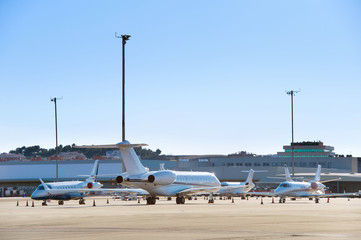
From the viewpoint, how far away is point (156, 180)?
56250 millimetres

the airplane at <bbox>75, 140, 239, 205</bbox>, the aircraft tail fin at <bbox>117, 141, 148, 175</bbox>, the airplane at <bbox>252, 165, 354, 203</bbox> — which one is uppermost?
the aircraft tail fin at <bbox>117, 141, 148, 175</bbox>

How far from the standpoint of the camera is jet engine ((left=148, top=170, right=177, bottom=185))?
2206 inches

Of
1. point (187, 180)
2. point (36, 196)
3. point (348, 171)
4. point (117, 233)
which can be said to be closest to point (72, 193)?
point (36, 196)

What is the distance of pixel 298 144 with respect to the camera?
589ft

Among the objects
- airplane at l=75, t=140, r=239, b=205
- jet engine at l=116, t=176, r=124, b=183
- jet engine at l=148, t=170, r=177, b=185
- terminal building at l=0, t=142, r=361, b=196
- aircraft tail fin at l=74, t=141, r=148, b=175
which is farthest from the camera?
terminal building at l=0, t=142, r=361, b=196

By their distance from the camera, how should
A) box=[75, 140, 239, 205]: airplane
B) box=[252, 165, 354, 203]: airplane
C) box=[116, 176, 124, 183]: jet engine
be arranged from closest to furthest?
box=[116, 176, 124, 183]: jet engine
box=[75, 140, 239, 205]: airplane
box=[252, 165, 354, 203]: airplane

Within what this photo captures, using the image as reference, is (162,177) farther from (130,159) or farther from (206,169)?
(206,169)

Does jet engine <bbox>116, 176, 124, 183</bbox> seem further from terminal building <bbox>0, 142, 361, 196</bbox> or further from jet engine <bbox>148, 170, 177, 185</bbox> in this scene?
terminal building <bbox>0, 142, 361, 196</bbox>

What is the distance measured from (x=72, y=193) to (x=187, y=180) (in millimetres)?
13199

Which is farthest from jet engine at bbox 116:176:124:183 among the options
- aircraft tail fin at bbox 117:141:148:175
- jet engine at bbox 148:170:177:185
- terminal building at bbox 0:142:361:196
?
terminal building at bbox 0:142:361:196

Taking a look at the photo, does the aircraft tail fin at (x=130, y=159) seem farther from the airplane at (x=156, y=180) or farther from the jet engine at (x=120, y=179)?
the jet engine at (x=120, y=179)

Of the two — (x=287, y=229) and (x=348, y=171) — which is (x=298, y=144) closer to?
(x=348, y=171)

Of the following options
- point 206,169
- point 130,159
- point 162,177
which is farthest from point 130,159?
point 206,169

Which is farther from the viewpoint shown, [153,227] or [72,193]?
[72,193]
